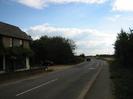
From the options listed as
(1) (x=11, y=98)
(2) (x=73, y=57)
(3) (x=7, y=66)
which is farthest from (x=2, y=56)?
(2) (x=73, y=57)

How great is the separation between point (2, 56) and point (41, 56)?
35159 millimetres

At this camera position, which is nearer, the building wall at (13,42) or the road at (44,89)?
the road at (44,89)

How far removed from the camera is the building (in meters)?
44.2

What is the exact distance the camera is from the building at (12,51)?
4425 centimetres

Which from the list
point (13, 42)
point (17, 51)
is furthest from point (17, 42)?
point (17, 51)

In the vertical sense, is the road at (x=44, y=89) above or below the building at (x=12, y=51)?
below

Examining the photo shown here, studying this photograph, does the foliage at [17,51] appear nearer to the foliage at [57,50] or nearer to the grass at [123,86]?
the grass at [123,86]

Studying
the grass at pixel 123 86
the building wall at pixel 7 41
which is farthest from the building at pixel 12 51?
the grass at pixel 123 86

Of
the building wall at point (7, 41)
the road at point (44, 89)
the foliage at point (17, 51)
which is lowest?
the road at point (44, 89)

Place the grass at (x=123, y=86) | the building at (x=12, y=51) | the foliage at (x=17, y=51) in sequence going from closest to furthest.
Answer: the grass at (x=123, y=86) < the building at (x=12, y=51) < the foliage at (x=17, y=51)

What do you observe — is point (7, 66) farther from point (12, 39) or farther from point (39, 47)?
point (39, 47)

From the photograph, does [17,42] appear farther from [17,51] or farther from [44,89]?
[44,89]

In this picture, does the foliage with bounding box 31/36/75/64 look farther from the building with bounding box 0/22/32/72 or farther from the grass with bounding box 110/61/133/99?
the grass with bounding box 110/61/133/99

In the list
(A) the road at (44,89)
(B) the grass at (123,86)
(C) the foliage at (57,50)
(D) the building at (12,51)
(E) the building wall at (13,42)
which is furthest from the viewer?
(C) the foliage at (57,50)
